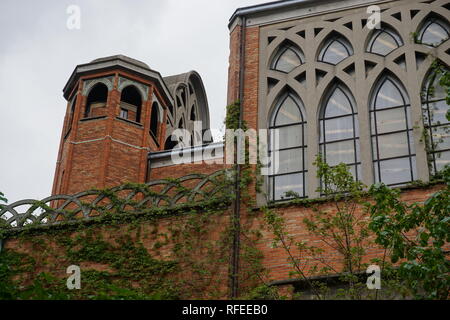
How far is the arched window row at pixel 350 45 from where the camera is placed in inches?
612

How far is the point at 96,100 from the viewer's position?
82.1 ft

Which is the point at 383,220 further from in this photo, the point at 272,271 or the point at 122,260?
the point at 122,260

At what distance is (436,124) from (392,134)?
773 millimetres

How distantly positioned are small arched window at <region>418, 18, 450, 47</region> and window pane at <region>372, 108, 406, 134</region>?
4.95 ft

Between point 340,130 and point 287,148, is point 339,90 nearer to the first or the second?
point 340,130

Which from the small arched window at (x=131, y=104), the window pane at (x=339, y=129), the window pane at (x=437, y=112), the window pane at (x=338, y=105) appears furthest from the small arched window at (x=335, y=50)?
the small arched window at (x=131, y=104)

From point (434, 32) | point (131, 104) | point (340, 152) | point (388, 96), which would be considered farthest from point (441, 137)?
point (131, 104)

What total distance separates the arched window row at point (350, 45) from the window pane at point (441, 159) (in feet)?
7.59

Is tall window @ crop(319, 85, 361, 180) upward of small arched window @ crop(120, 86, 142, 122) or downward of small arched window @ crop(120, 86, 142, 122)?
downward

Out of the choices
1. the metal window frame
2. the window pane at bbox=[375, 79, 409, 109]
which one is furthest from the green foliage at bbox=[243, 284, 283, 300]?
the window pane at bbox=[375, 79, 409, 109]

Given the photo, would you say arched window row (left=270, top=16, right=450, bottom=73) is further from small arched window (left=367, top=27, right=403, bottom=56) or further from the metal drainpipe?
the metal drainpipe

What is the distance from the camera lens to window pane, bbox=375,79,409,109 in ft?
49.5

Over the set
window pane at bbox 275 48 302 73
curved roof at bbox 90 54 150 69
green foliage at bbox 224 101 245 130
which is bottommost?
green foliage at bbox 224 101 245 130
